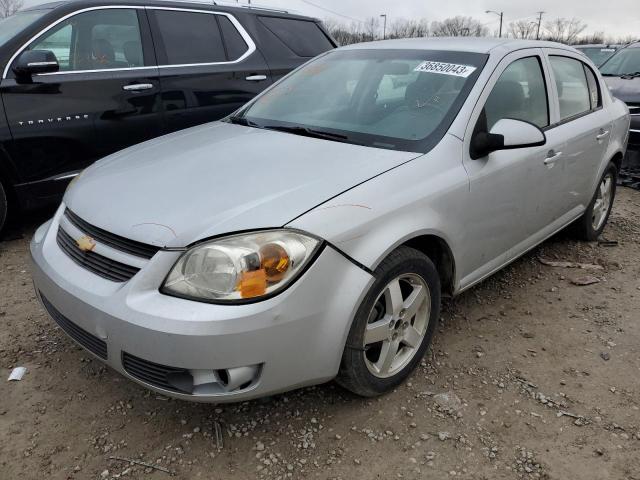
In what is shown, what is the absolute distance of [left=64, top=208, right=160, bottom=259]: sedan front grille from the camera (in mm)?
2035

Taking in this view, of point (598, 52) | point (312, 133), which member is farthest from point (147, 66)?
point (598, 52)

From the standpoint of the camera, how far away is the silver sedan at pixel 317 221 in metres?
1.95

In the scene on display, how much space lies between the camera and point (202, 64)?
15.8ft

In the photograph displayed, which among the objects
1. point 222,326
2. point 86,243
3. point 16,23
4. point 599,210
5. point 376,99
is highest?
point 16,23

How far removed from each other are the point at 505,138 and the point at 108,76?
312 cm

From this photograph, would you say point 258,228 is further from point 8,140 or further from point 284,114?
point 8,140

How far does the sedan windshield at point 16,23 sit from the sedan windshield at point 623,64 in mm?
7580

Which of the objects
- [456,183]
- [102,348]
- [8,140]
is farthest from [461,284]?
[8,140]

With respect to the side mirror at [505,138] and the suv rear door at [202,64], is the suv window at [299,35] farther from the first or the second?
the side mirror at [505,138]

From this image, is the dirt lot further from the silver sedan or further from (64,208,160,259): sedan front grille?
(64,208,160,259): sedan front grille

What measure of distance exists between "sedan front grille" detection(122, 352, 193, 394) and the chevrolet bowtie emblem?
474 millimetres

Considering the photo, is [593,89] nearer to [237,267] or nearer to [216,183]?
[216,183]

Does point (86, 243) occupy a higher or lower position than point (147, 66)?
lower

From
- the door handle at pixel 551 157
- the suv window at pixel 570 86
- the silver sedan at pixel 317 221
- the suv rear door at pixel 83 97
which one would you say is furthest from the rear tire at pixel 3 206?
the suv window at pixel 570 86
